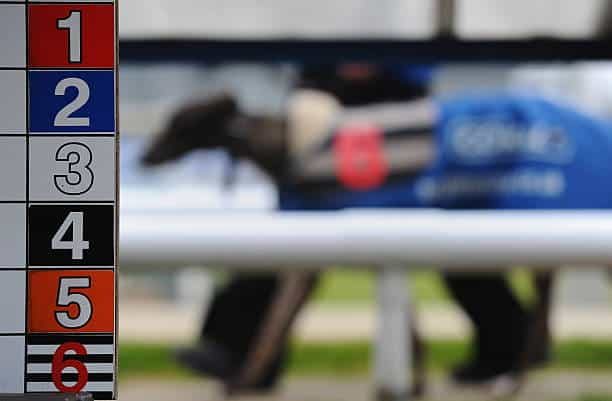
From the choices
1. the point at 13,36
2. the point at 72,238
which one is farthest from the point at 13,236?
the point at 13,36

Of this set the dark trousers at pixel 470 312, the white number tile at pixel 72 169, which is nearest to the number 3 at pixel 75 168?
the white number tile at pixel 72 169

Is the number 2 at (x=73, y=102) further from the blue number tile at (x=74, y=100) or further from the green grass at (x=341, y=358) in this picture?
the green grass at (x=341, y=358)

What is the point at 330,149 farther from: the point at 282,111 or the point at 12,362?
the point at 12,362

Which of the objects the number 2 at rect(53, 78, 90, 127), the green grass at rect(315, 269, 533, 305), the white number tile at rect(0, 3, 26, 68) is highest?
the white number tile at rect(0, 3, 26, 68)

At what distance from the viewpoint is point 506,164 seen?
295 cm

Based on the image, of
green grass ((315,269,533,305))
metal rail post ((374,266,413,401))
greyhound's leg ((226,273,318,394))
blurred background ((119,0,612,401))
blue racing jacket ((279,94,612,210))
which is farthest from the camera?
green grass ((315,269,533,305))

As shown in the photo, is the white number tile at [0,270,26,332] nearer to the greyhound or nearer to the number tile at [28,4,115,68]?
the number tile at [28,4,115,68]

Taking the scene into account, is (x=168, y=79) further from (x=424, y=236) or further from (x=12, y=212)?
(x=12, y=212)

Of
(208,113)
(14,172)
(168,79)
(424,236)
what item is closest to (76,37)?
(14,172)

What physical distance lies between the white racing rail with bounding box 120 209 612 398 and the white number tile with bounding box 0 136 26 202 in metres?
0.92

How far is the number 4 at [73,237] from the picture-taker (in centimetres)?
92

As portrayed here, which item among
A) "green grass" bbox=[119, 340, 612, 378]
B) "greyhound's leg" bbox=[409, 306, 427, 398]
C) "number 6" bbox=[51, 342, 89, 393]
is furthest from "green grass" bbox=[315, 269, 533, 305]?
"number 6" bbox=[51, 342, 89, 393]

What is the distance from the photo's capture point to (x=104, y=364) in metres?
0.92

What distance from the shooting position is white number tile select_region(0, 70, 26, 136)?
0.91 metres
